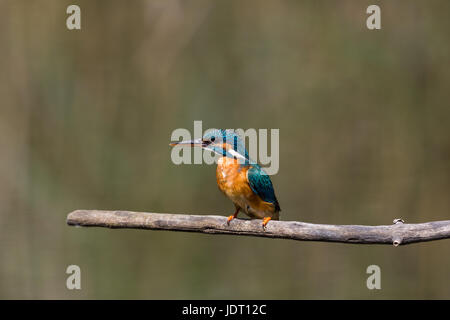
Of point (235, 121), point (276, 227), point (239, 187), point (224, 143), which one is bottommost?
point (276, 227)

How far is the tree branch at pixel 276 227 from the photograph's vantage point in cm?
223

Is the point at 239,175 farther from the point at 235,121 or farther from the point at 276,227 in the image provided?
the point at 235,121

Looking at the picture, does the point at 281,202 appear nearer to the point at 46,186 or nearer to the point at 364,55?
the point at 364,55

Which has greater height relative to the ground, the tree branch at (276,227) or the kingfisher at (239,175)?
the kingfisher at (239,175)

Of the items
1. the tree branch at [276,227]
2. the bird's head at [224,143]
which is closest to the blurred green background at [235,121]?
the bird's head at [224,143]

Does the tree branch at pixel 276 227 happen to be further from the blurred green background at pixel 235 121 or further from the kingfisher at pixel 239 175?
the blurred green background at pixel 235 121

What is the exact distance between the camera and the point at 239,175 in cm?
269

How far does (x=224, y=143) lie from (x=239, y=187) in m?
0.24

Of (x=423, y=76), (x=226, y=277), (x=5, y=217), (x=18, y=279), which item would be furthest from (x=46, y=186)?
(x=423, y=76)

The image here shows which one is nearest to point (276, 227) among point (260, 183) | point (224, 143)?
point (260, 183)

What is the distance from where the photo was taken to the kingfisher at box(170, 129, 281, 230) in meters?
2.68

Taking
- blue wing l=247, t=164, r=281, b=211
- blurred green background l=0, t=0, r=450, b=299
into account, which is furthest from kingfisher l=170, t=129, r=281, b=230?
blurred green background l=0, t=0, r=450, b=299

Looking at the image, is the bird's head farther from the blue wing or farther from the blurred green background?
the blurred green background

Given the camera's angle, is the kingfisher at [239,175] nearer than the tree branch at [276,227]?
No
